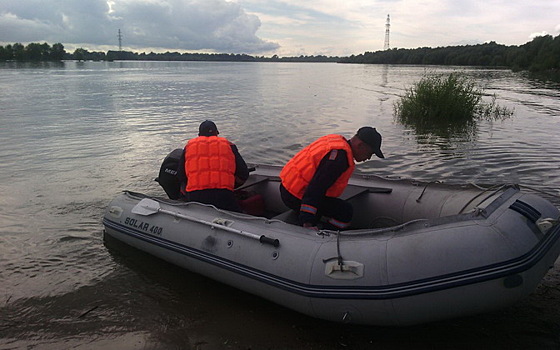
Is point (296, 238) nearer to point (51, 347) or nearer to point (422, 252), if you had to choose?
point (422, 252)

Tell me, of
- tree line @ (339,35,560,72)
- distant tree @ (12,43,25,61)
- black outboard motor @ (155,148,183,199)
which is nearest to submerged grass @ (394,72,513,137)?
black outboard motor @ (155,148,183,199)

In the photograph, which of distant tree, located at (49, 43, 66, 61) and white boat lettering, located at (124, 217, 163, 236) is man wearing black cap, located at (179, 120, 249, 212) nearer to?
white boat lettering, located at (124, 217, 163, 236)

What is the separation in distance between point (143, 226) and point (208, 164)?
95cm

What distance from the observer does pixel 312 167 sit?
367cm

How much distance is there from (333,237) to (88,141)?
887 cm

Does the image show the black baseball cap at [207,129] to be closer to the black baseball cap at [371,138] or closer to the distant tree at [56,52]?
the black baseball cap at [371,138]

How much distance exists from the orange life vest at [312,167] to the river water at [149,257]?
3.49ft

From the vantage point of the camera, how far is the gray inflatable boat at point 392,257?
9.09ft

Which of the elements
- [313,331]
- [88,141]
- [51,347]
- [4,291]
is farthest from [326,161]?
[88,141]

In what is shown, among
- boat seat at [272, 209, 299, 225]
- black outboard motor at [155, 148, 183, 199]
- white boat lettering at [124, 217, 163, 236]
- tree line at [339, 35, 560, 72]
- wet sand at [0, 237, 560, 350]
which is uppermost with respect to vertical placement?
tree line at [339, 35, 560, 72]

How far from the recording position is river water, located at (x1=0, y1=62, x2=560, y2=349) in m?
3.24

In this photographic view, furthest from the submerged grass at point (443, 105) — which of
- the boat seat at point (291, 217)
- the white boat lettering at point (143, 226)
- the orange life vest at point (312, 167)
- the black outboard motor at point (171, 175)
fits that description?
the white boat lettering at point (143, 226)

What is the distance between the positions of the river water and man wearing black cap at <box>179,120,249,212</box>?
0.78m

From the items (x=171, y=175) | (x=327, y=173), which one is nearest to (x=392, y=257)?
(x=327, y=173)
